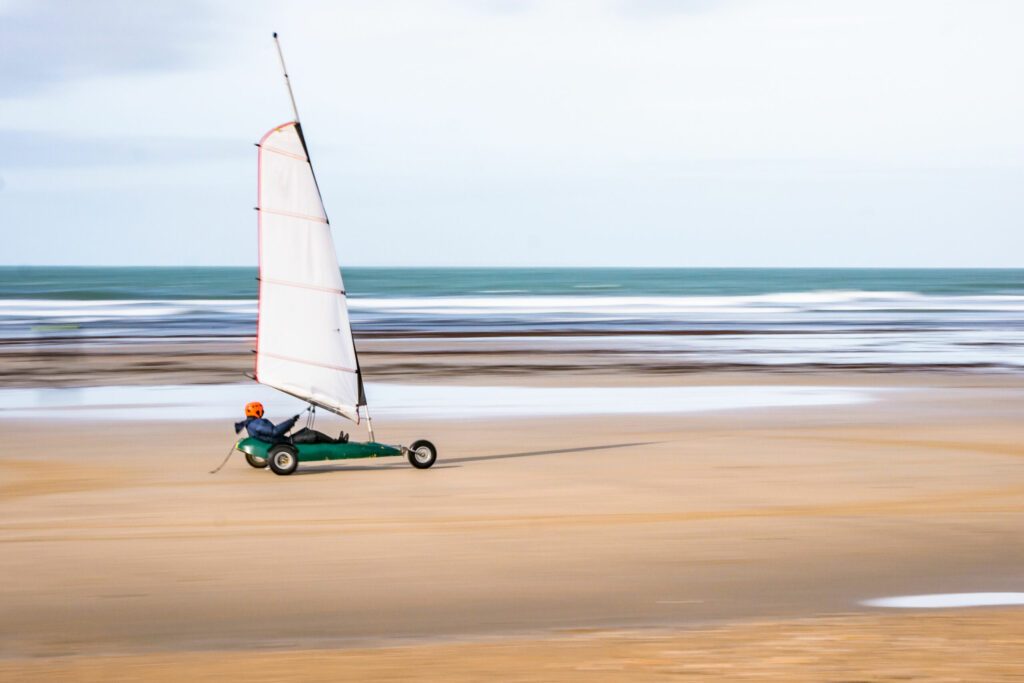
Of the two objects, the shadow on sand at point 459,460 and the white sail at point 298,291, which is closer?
the white sail at point 298,291

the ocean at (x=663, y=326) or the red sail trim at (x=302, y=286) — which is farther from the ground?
the red sail trim at (x=302, y=286)

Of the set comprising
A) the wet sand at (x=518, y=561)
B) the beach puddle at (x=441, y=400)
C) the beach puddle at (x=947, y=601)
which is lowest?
the beach puddle at (x=947, y=601)

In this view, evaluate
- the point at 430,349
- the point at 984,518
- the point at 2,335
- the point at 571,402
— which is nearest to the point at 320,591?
the point at 984,518

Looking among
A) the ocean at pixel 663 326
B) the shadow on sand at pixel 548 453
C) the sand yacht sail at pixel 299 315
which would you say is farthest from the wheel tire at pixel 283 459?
the ocean at pixel 663 326

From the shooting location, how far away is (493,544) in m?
11.2

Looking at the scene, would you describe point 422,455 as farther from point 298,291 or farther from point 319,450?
point 298,291

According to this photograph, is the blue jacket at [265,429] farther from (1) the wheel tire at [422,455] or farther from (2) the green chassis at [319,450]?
(1) the wheel tire at [422,455]

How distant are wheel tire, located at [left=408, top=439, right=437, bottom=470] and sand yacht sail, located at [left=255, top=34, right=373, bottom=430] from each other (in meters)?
0.87

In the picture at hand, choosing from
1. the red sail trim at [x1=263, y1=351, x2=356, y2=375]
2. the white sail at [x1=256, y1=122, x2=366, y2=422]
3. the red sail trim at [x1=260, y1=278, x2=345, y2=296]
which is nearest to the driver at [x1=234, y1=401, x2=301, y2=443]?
the white sail at [x1=256, y1=122, x2=366, y2=422]

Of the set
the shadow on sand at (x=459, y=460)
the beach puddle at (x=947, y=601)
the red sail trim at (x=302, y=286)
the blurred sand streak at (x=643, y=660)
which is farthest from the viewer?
the shadow on sand at (x=459, y=460)

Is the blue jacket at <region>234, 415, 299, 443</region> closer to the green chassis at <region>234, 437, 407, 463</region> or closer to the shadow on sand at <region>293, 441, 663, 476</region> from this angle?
the green chassis at <region>234, 437, 407, 463</region>

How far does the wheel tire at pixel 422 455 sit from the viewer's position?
51.4 feet

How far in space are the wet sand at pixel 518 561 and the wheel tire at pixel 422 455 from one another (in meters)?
0.14

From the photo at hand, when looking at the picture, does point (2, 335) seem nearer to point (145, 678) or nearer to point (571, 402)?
point (571, 402)
